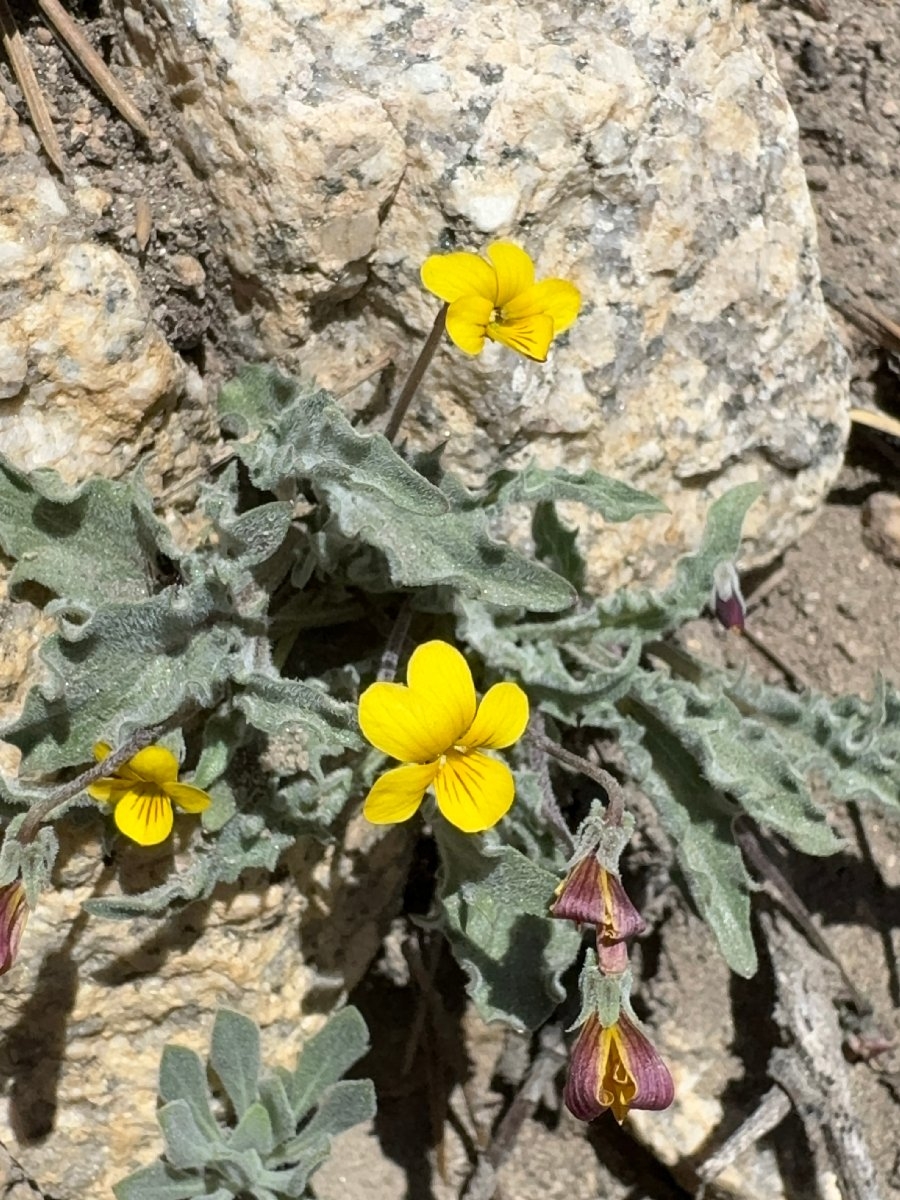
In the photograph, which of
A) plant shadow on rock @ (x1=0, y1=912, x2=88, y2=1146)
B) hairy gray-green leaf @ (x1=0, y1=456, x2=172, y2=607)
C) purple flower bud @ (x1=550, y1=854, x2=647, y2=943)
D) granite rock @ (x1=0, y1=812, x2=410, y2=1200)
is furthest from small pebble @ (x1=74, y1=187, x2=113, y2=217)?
purple flower bud @ (x1=550, y1=854, x2=647, y2=943)

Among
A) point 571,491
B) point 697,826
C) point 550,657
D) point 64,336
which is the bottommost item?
point 697,826

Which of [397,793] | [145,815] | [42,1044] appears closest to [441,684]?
[397,793]

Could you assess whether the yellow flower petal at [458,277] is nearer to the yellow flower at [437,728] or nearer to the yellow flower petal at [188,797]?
the yellow flower at [437,728]

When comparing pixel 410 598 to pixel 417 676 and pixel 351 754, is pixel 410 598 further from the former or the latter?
pixel 417 676

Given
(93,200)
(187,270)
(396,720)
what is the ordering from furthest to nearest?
(187,270) < (93,200) < (396,720)

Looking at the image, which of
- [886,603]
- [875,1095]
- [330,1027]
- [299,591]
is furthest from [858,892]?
[299,591]

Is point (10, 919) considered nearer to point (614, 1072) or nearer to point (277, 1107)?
point (277, 1107)
